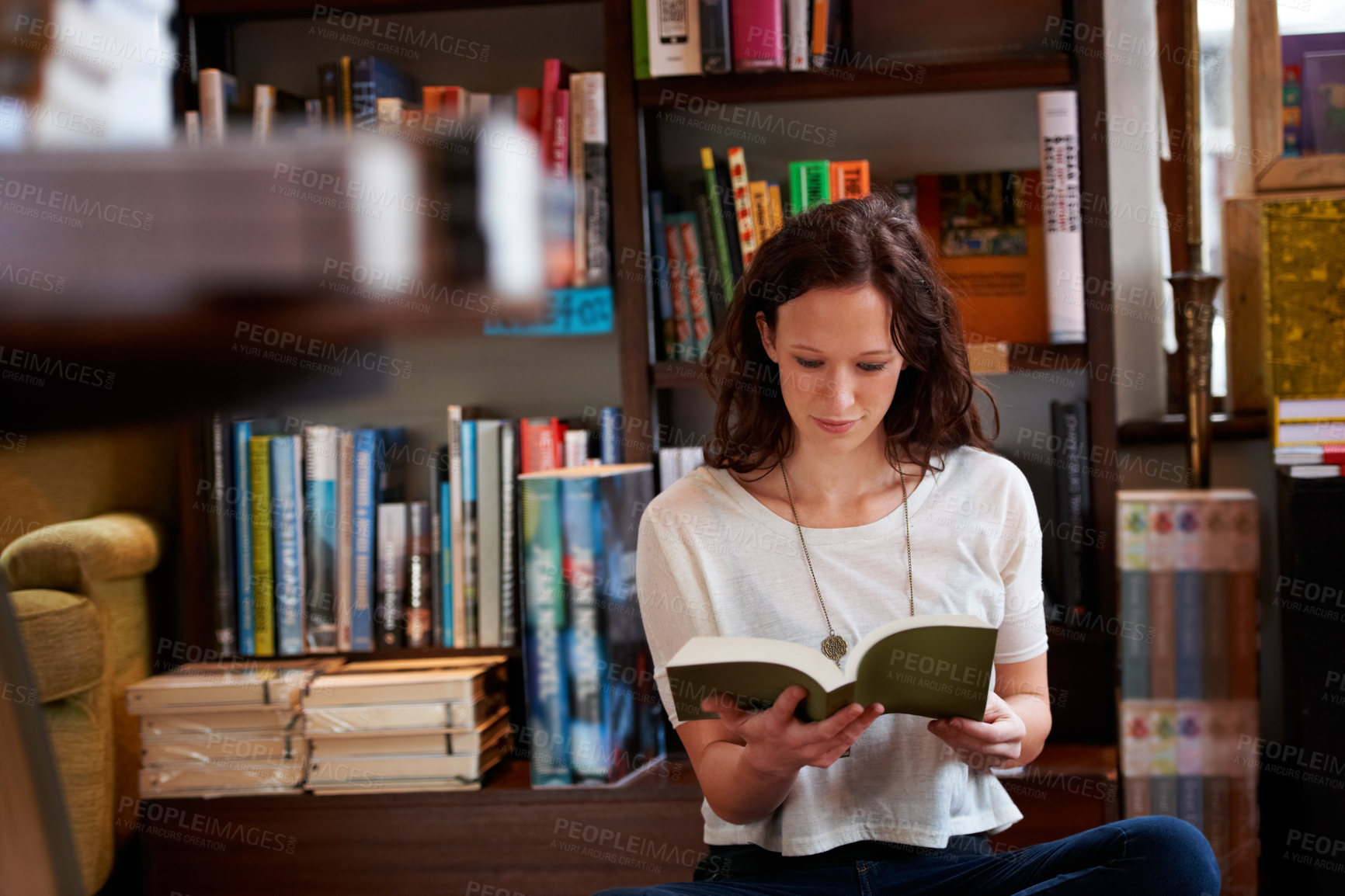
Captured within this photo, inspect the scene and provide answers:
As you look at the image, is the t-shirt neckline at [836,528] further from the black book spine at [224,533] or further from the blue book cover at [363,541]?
the black book spine at [224,533]

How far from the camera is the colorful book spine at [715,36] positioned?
5.32 feet

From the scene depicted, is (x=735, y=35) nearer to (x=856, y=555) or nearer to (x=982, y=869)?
(x=856, y=555)

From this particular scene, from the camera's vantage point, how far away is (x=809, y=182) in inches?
65.7

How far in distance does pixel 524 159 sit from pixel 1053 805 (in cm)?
126

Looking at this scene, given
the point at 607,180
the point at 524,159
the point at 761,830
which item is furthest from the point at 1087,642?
the point at 524,159

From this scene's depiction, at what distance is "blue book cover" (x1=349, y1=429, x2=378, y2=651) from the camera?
176 centimetres

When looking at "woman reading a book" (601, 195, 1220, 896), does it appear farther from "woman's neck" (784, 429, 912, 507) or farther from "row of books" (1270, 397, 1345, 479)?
"row of books" (1270, 397, 1345, 479)

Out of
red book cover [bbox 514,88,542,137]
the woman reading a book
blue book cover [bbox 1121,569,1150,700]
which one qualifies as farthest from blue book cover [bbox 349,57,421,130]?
blue book cover [bbox 1121,569,1150,700]

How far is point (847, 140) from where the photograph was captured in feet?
6.01

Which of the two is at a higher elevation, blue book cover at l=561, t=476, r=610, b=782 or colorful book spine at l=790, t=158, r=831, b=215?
colorful book spine at l=790, t=158, r=831, b=215

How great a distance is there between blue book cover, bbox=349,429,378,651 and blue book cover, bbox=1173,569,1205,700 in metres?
1.23

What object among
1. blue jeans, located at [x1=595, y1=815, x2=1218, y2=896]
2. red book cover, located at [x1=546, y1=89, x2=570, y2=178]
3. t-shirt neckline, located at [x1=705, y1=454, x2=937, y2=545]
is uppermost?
red book cover, located at [x1=546, y1=89, x2=570, y2=178]

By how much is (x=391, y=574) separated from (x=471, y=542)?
15 centimetres

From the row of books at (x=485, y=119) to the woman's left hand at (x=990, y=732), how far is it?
3.16 ft
